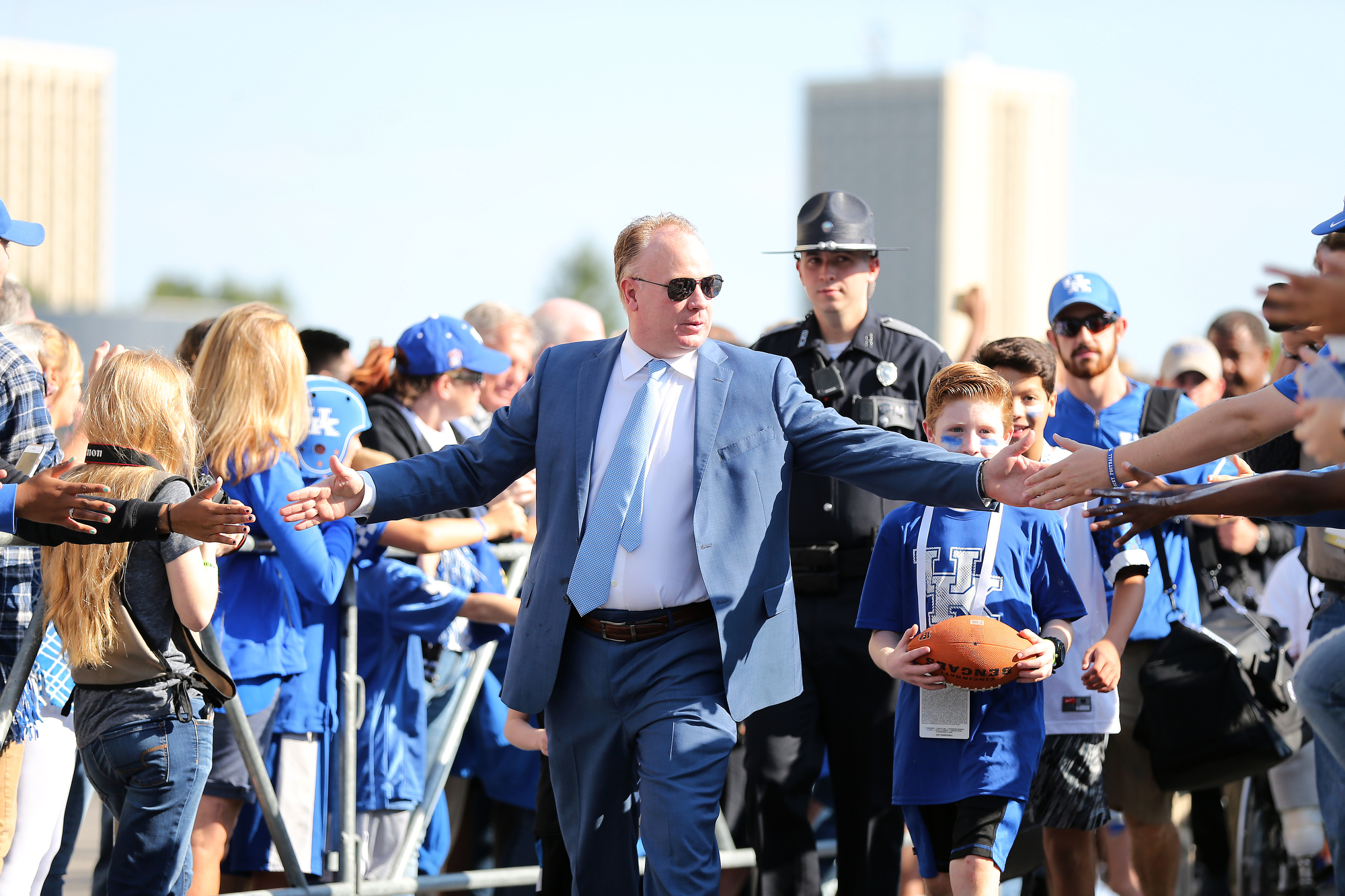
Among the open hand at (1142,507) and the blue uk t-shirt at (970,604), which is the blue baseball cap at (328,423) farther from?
the open hand at (1142,507)

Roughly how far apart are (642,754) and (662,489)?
28.7 inches

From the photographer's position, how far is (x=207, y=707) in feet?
13.9

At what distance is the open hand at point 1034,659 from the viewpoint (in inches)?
167

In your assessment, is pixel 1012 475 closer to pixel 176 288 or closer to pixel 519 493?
pixel 519 493

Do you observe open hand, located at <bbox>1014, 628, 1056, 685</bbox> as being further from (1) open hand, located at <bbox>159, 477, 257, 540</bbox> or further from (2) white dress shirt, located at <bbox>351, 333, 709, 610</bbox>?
(1) open hand, located at <bbox>159, 477, 257, 540</bbox>

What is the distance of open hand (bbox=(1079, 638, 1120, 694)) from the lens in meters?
4.68

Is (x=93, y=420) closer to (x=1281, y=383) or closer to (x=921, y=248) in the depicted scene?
(x=1281, y=383)

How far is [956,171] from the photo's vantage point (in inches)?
4596

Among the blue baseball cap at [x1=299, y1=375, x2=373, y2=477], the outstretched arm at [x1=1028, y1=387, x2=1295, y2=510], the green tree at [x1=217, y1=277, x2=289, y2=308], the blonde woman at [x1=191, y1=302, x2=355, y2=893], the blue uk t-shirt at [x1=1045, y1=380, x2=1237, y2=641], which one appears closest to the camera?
the outstretched arm at [x1=1028, y1=387, x2=1295, y2=510]

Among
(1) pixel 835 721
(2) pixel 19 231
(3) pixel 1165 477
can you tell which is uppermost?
(2) pixel 19 231

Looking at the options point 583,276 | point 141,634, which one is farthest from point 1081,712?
point 583,276

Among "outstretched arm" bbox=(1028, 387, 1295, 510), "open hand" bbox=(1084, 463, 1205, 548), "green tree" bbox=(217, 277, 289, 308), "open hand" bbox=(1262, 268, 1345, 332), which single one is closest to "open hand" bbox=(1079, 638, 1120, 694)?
"outstretched arm" bbox=(1028, 387, 1295, 510)

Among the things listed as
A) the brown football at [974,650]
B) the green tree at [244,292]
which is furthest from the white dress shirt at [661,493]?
the green tree at [244,292]

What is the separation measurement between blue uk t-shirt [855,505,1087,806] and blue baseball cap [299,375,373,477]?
74.9 inches
